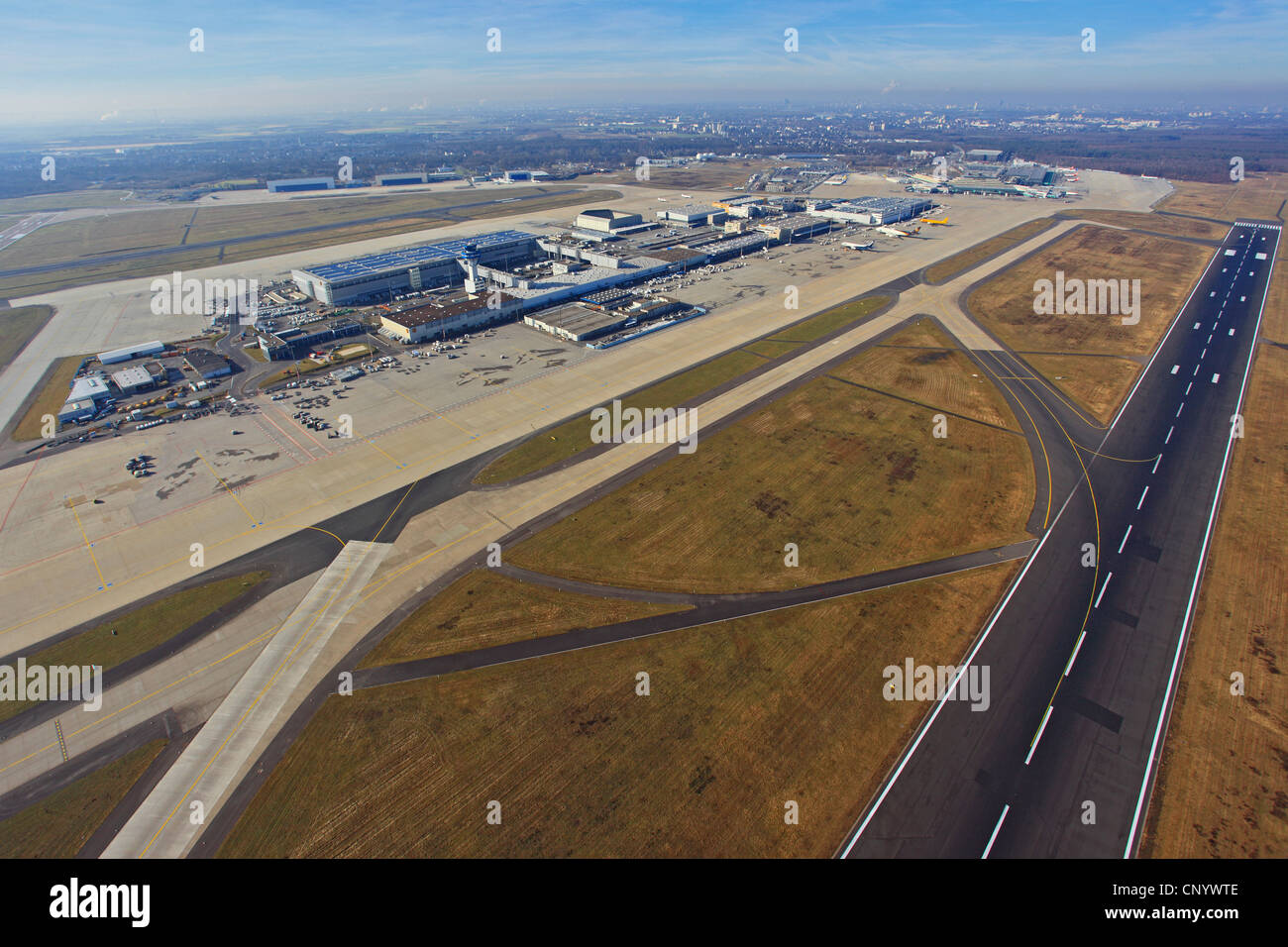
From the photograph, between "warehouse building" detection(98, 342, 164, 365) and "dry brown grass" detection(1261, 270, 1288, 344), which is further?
"dry brown grass" detection(1261, 270, 1288, 344)

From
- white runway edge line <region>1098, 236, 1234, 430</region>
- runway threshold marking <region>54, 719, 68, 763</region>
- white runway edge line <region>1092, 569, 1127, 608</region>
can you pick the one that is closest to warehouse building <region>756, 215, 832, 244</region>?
white runway edge line <region>1098, 236, 1234, 430</region>

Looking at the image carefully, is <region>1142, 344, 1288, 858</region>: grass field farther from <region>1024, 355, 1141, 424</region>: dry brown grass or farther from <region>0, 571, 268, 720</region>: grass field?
<region>0, 571, 268, 720</region>: grass field

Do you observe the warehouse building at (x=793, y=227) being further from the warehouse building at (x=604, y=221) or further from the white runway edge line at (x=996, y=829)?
the white runway edge line at (x=996, y=829)

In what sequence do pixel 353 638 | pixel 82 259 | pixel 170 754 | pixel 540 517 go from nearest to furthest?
pixel 170 754 < pixel 353 638 < pixel 540 517 < pixel 82 259

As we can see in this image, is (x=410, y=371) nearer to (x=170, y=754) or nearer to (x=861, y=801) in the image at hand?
(x=170, y=754)

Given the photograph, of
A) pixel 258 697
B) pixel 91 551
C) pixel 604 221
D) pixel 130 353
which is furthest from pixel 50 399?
pixel 604 221

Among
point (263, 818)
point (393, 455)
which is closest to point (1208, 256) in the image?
point (393, 455)

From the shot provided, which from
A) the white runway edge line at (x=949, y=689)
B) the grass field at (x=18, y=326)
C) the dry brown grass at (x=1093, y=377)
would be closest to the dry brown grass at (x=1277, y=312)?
the dry brown grass at (x=1093, y=377)
